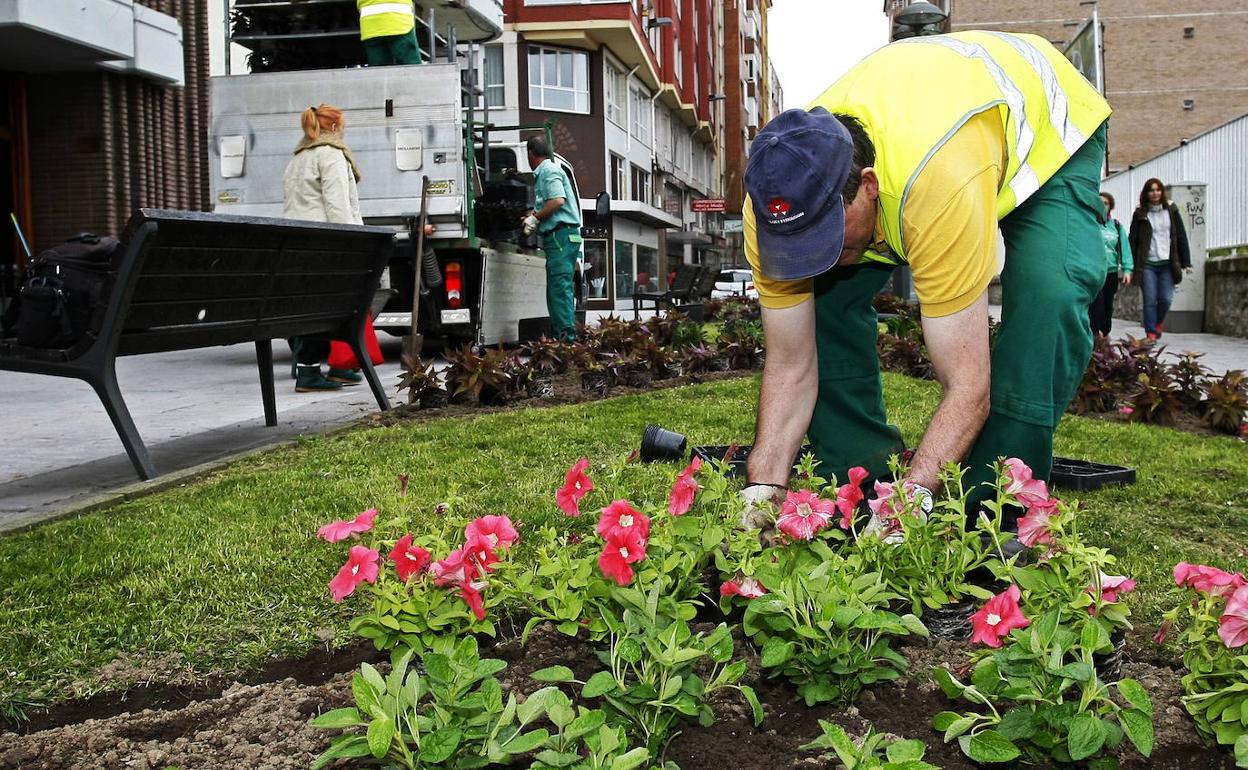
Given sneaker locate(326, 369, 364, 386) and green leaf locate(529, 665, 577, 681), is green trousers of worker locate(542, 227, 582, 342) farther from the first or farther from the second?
green leaf locate(529, 665, 577, 681)

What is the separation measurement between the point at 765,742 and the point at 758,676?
0.88 ft

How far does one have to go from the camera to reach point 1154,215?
14953mm

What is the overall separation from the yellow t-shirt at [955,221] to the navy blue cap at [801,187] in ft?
0.69

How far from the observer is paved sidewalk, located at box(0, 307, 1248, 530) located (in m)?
5.20

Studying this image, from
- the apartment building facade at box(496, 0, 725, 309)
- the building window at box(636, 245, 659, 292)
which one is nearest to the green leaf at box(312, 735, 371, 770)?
the apartment building facade at box(496, 0, 725, 309)

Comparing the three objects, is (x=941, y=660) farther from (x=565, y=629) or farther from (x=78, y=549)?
(x=78, y=549)

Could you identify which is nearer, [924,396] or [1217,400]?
[1217,400]

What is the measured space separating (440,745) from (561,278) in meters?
9.81

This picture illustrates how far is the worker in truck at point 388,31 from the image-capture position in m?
10.7

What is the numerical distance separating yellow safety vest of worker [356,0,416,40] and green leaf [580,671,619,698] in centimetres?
960

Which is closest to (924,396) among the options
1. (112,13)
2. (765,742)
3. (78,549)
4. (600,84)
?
(78,549)

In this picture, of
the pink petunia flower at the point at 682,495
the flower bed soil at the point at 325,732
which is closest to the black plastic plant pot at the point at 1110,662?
the flower bed soil at the point at 325,732

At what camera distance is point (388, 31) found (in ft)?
35.9

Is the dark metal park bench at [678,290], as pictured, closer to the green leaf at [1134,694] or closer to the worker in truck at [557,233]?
the worker in truck at [557,233]
